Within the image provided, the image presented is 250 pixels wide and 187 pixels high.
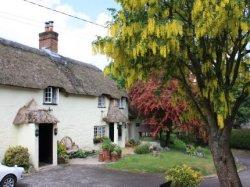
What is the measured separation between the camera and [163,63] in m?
13.2

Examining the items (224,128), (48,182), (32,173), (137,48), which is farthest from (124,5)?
(32,173)

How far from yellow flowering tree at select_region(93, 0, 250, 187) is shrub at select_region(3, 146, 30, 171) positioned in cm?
1039

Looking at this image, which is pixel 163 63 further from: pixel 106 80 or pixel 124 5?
pixel 106 80

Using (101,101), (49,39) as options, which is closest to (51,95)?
(101,101)

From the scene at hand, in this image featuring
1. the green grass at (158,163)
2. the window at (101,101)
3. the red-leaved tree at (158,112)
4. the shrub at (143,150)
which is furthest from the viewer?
the window at (101,101)

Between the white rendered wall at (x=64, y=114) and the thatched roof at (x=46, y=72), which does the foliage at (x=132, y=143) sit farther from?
the thatched roof at (x=46, y=72)

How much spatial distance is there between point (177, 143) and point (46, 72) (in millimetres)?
15230

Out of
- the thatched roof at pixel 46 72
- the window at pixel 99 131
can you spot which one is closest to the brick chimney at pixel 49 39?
the thatched roof at pixel 46 72

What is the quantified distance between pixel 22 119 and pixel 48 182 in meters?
5.41

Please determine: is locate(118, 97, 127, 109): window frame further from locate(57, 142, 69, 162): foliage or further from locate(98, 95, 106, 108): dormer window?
locate(57, 142, 69, 162): foliage

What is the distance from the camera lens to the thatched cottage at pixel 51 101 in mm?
22469

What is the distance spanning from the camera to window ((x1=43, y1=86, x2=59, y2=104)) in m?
25.7

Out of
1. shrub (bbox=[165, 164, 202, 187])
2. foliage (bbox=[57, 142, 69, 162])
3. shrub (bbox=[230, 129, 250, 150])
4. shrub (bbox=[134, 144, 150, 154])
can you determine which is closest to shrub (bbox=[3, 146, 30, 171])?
foliage (bbox=[57, 142, 69, 162])

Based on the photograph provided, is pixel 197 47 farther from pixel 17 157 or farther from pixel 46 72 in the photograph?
pixel 46 72
